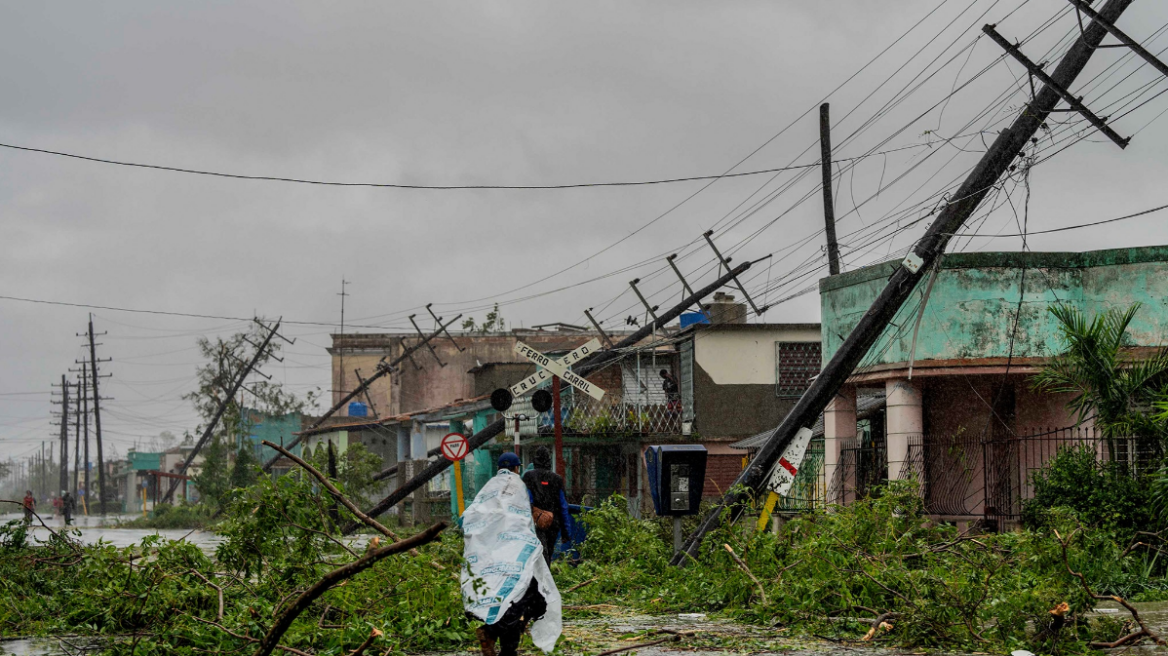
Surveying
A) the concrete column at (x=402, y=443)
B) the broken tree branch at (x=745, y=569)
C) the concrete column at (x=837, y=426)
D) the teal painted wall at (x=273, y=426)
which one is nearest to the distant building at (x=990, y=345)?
the concrete column at (x=837, y=426)

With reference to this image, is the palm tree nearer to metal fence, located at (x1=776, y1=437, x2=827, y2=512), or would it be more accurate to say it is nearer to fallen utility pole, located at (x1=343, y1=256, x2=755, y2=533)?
metal fence, located at (x1=776, y1=437, x2=827, y2=512)

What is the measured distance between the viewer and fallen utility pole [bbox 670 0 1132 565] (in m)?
15.8

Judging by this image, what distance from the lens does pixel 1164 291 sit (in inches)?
741

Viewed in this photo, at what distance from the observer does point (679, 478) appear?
16406 mm

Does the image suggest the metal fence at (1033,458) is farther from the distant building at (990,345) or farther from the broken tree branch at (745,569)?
the broken tree branch at (745,569)

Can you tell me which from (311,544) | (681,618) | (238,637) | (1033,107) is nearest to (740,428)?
(1033,107)

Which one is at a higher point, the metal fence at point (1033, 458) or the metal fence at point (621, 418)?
the metal fence at point (621, 418)

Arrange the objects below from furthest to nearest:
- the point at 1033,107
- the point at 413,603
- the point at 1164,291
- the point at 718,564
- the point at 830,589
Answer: the point at 1164,291
the point at 1033,107
the point at 718,564
the point at 830,589
the point at 413,603

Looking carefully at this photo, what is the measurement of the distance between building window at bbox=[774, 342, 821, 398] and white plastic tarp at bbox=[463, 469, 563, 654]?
2356cm

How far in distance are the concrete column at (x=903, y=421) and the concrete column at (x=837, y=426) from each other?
5.87 feet

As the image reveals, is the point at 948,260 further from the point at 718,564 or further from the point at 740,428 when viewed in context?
the point at 740,428

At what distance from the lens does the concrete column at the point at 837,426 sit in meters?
22.1

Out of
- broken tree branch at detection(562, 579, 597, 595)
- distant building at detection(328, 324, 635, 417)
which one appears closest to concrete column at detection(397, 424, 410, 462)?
distant building at detection(328, 324, 635, 417)

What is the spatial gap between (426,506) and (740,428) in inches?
539
